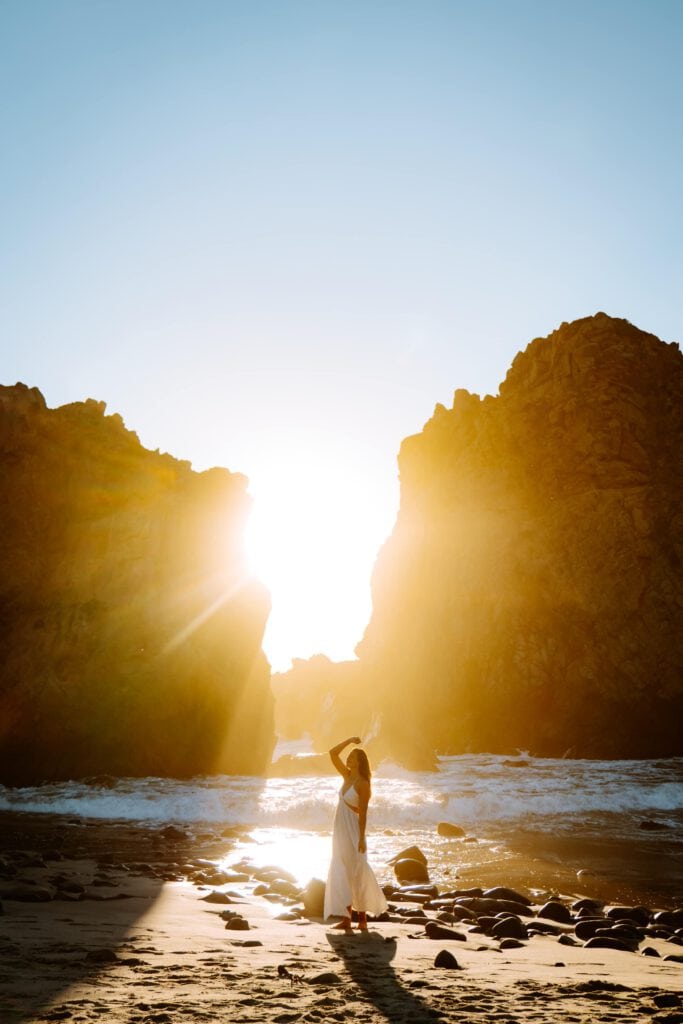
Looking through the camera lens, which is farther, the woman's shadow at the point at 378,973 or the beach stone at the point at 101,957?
the beach stone at the point at 101,957

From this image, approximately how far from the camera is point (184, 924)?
7.00m

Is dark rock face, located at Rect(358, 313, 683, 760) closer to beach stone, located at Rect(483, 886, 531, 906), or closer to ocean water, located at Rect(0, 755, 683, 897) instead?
ocean water, located at Rect(0, 755, 683, 897)

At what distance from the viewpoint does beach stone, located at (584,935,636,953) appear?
6694mm

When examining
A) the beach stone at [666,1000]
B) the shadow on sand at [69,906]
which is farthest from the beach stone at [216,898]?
the beach stone at [666,1000]

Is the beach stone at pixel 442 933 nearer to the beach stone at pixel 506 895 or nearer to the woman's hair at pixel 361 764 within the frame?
the woman's hair at pixel 361 764

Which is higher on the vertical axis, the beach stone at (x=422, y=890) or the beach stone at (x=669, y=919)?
the beach stone at (x=669, y=919)

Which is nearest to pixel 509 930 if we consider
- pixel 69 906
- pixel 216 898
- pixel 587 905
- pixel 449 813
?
pixel 587 905

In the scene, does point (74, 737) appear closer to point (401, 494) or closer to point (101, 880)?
point (101, 880)

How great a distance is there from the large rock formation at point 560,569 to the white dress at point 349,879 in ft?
113

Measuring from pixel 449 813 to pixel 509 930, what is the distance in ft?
45.5

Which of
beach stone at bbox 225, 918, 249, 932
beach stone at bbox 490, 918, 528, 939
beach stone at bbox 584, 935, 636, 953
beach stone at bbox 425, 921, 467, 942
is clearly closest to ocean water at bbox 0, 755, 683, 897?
beach stone at bbox 584, 935, 636, 953

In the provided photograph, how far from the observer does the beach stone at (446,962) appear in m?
5.30

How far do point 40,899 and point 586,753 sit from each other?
141 ft

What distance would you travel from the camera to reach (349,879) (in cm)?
766
